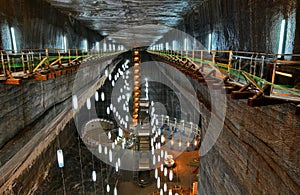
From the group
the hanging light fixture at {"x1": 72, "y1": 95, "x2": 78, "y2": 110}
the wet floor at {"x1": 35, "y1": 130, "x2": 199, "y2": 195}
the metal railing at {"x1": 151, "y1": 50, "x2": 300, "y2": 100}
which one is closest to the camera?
the metal railing at {"x1": 151, "y1": 50, "x2": 300, "y2": 100}

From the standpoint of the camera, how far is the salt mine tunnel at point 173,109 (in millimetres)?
3141

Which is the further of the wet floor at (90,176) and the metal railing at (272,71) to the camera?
the wet floor at (90,176)

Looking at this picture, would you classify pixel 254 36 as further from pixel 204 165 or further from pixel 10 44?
pixel 10 44

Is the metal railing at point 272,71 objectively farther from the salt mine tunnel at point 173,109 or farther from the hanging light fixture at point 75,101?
the hanging light fixture at point 75,101

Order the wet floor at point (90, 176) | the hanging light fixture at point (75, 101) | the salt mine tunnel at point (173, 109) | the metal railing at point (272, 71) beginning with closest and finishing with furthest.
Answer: the metal railing at point (272, 71), the salt mine tunnel at point (173, 109), the wet floor at point (90, 176), the hanging light fixture at point (75, 101)

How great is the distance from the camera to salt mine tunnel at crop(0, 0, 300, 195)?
314 centimetres

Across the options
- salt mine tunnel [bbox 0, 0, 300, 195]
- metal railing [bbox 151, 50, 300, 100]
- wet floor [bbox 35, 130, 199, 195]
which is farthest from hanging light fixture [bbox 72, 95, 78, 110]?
metal railing [bbox 151, 50, 300, 100]

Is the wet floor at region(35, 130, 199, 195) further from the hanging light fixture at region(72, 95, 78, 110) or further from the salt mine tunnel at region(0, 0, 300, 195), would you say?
the hanging light fixture at region(72, 95, 78, 110)

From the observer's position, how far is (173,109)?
15016 millimetres

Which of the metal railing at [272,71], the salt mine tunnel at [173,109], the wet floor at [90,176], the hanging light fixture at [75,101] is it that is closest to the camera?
the metal railing at [272,71]

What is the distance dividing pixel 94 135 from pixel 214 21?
9256 millimetres

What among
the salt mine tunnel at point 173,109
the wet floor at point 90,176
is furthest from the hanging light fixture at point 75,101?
the wet floor at point 90,176

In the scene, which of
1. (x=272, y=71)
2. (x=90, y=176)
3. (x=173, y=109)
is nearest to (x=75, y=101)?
(x=90, y=176)

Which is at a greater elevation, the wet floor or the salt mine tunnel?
the salt mine tunnel
